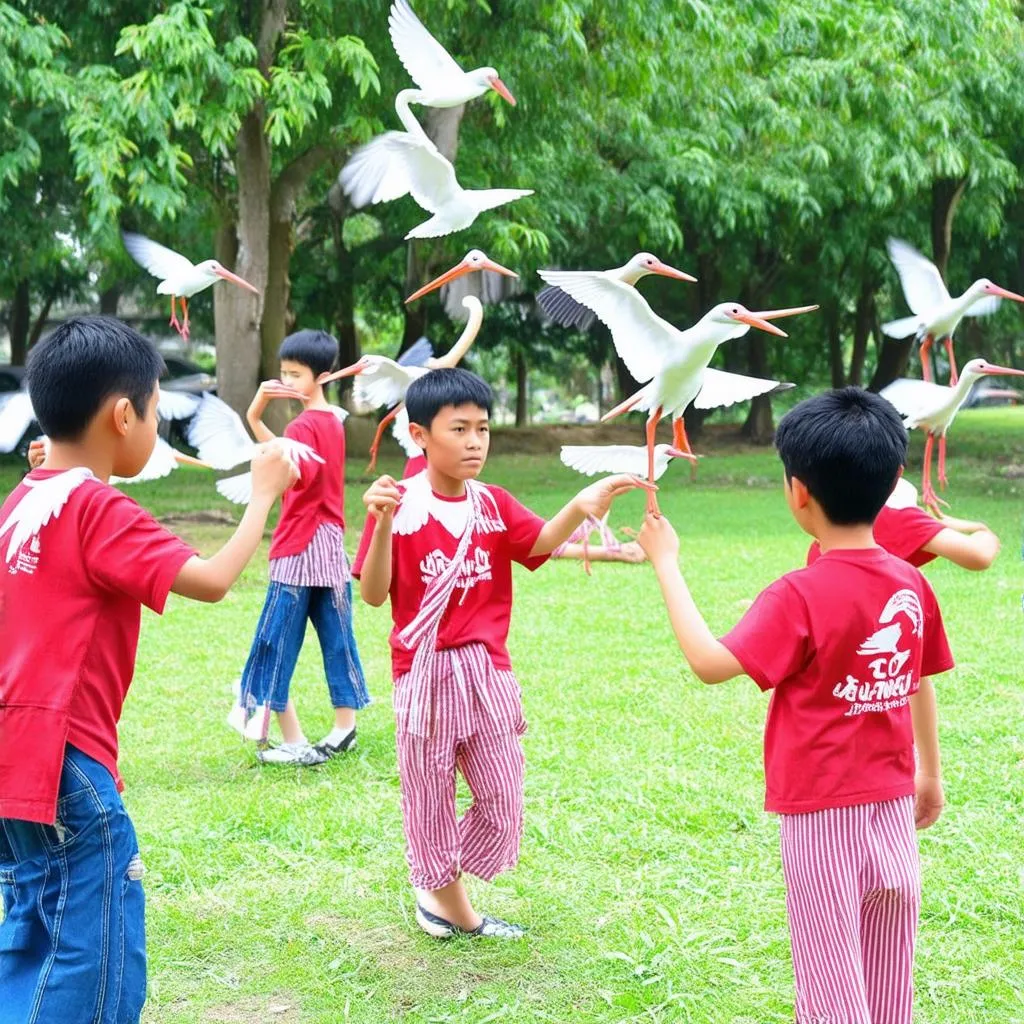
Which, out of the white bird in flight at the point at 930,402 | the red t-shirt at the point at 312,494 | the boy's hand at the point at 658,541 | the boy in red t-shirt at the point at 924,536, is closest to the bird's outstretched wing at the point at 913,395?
the white bird in flight at the point at 930,402

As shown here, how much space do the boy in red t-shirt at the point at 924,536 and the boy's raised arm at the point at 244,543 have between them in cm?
97

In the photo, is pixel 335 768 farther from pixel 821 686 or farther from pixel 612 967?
pixel 821 686

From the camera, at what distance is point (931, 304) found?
10.4ft

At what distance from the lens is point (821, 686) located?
217 cm

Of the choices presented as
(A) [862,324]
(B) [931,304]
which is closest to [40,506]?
(B) [931,304]

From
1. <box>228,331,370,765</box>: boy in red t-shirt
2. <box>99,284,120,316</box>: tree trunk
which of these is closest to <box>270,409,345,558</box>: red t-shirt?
<box>228,331,370,765</box>: boy in red t-shirt

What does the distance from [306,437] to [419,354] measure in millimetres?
511

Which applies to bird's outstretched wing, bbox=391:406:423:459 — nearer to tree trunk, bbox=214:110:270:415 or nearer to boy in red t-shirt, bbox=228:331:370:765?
boy in red t-shirt, bbox=228:331:370:765

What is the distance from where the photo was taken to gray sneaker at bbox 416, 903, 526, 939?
331 cm

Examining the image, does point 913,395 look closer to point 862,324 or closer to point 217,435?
point 217,435

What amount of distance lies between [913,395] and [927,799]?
0.85 metres

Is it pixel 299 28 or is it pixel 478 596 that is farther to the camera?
pixel 299 28

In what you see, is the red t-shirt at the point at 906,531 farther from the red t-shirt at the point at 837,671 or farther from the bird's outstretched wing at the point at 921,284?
the bird's outstretched wing at the point at 921,284

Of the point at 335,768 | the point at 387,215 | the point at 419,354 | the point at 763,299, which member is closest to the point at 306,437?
the point at 419,354
